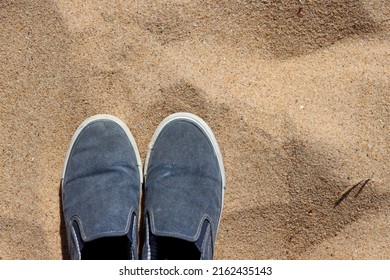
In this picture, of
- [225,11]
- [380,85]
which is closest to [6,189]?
[225,11]

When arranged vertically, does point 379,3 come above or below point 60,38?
above

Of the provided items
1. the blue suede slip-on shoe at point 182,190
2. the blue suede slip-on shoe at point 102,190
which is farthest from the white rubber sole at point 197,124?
the blue suede slip-on shoe at point 102,190

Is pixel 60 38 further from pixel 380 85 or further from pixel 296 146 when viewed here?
pixel 380 85

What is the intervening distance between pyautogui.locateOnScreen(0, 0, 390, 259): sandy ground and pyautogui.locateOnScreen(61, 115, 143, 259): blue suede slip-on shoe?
76 millimetres

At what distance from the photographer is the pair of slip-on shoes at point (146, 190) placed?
164 centimetres

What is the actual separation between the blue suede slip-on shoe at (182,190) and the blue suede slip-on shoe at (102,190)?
0.22ft

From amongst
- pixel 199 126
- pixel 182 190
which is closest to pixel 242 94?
pixel 199 126

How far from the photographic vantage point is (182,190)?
1710 millimetres

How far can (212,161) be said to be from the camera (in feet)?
5.59

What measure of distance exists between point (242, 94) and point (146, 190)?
1.69 feet

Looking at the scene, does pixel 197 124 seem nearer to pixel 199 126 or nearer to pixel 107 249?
pixel 199 126

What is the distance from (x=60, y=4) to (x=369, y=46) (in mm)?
1122

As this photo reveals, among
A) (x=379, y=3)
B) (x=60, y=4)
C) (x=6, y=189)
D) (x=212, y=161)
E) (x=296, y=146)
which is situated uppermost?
(x=379, y=3)
